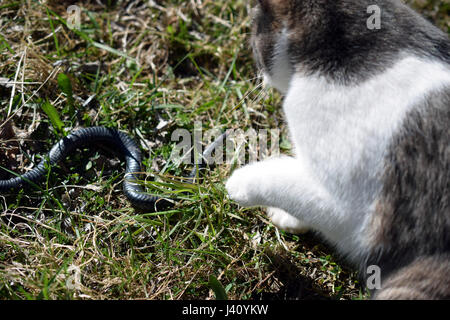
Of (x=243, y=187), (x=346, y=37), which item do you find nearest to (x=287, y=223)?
(x=243, y=187)

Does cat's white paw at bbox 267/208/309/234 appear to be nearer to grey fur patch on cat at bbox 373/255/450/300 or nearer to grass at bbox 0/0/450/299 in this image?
grass at bbox 0/0/450/299

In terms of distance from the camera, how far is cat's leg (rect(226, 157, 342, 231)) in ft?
6.39

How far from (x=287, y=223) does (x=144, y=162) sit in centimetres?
99

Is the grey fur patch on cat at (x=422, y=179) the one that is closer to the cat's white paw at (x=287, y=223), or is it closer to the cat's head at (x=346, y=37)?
the cat's head at (x=346, y=37)

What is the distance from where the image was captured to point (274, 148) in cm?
303

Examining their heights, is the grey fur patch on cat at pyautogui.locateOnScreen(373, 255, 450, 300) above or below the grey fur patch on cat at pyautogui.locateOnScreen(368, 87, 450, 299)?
below

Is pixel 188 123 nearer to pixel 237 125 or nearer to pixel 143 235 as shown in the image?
pixel 237 125

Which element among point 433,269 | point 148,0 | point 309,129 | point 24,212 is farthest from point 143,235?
point 148,0

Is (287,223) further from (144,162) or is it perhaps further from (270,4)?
(270,4)

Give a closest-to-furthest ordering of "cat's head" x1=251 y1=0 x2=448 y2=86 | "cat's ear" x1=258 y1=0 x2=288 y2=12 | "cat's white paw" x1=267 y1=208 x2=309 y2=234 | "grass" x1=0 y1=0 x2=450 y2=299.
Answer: "cat's head" x1=251 y1=0 x2=448 y2=86 → "cat's ear" x1=258 y1=0 x2=288 y2=12 → "grass" x1=0 y1=0 x2=450 y2=299 → "cat's white paw" x1=267 y1=208 x2=309 y2=234

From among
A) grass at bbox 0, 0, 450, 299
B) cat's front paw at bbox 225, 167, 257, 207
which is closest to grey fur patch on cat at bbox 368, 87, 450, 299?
cat's front paw at bbox 225, 167, 257, 207

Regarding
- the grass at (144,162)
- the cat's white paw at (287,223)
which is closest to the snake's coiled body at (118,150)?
the grass at (144,162)

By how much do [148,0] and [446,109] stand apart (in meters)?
2.67

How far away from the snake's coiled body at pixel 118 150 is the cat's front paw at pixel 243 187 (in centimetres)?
54
